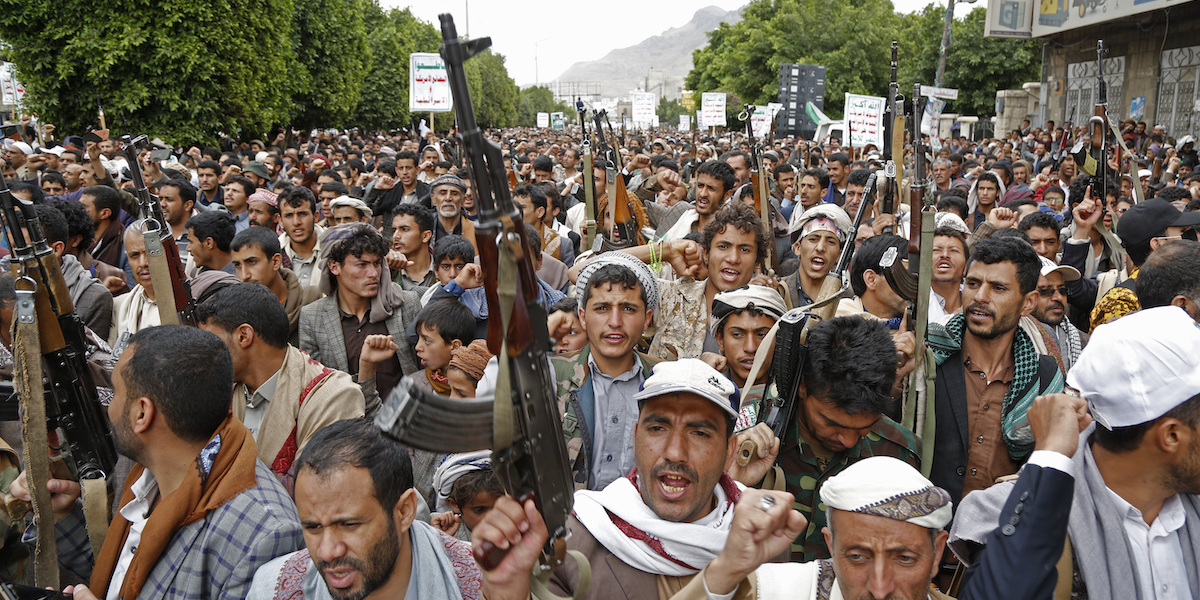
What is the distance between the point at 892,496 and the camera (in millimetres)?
1989

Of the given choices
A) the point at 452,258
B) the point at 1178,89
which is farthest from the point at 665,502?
the point at 1178,89

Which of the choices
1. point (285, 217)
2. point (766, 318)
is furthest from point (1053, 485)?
point (285, 217)

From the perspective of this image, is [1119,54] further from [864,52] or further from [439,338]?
[439,338]

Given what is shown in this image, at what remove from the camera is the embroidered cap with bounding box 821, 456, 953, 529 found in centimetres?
198

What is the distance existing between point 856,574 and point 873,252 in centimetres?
230

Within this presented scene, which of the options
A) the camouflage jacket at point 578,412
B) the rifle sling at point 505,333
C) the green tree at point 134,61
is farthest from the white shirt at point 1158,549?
the green tree at point 134,61

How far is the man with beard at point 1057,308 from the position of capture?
12.6 ft

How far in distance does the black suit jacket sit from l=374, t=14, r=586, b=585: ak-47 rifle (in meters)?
0.99

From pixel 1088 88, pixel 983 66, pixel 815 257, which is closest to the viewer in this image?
pixel 815 257

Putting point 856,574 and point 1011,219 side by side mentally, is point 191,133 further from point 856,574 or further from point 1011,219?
point 856,574

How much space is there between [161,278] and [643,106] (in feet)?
70.7

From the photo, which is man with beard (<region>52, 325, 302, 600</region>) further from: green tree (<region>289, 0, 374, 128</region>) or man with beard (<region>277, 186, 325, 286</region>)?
green tree (<region>289, 0, 374, 128</region>)

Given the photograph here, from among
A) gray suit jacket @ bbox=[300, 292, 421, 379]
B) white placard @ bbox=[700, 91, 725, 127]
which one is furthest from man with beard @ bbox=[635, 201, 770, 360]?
white placard @ bbox=[700, 91, 725, 127]

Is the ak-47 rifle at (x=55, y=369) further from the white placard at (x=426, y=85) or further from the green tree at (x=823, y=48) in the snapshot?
the green tree at (x=823, y=48)
